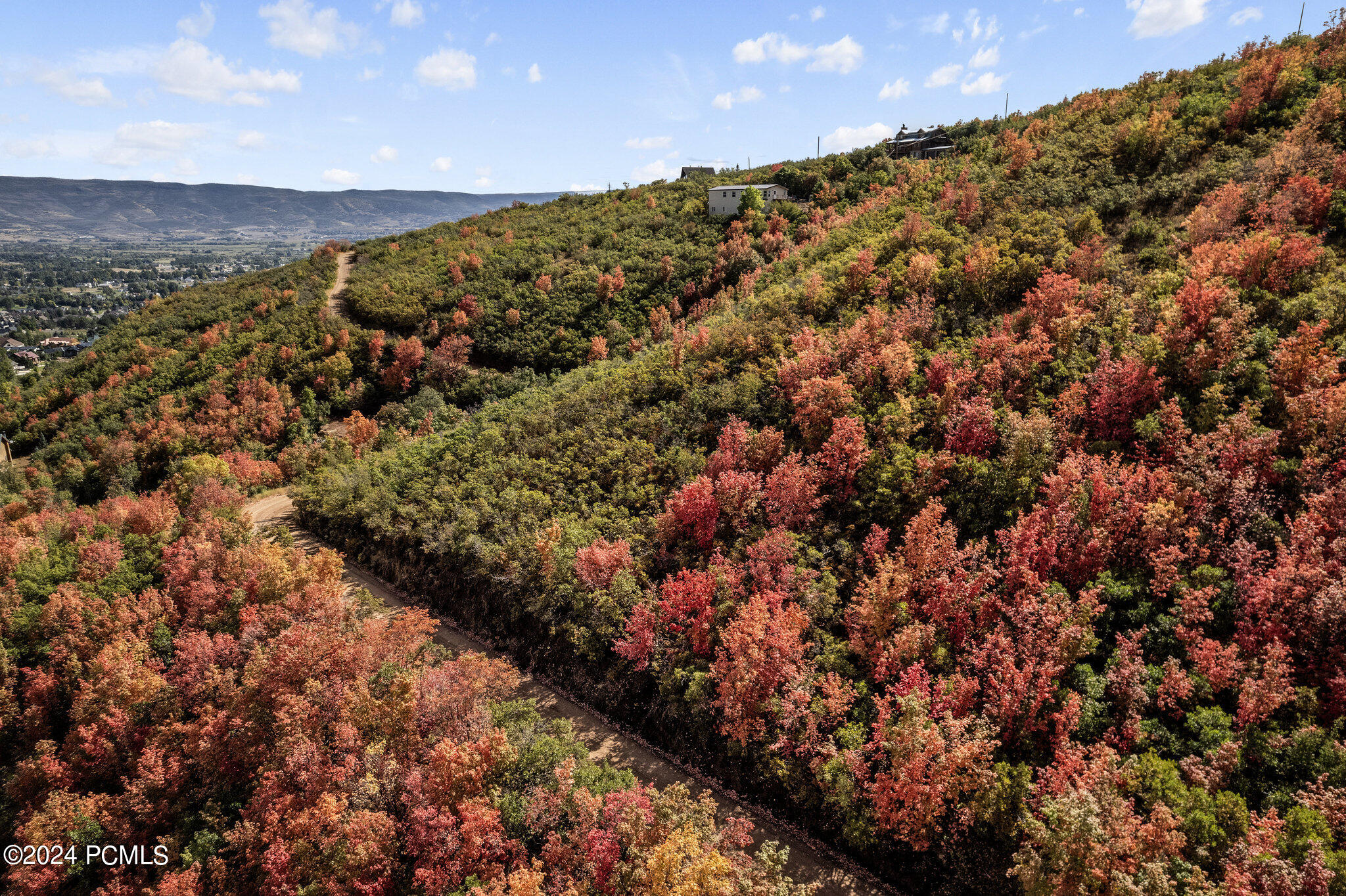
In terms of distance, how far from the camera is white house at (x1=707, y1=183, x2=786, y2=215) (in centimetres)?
6731

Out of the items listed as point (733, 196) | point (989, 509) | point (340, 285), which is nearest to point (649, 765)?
point (989, 509)

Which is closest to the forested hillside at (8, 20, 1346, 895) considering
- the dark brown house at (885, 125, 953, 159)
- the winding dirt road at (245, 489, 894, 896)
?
the winding dirt road at (245, 489, 894, 896)

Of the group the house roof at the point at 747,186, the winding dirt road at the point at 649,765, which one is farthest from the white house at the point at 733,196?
the winding dirt road at the point at 649,765

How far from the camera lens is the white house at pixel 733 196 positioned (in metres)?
67.3

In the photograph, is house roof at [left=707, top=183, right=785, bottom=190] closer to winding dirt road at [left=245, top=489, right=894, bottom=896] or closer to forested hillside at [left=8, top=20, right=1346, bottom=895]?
forested hillside at [left=8, top=20, right=1346, bottom=895]

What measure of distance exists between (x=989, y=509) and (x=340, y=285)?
74.5 metres

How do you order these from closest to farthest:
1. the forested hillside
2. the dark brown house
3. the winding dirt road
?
the forested hillside
the winding dirt road
the dark brown house

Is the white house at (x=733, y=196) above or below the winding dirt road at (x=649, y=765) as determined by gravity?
above

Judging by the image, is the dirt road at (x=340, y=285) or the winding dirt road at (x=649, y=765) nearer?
the winding dirt road at (x=649, y=765)

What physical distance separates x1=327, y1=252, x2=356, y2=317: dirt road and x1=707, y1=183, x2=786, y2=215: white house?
4285 centimetres

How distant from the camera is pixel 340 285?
7100cm

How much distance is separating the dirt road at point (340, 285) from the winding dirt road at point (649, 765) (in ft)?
149

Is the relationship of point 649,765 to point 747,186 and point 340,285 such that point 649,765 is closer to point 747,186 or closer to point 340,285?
point 747,186

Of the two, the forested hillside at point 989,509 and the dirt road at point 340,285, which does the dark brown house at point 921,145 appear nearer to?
the forested hillside at point 989,509
